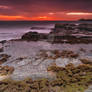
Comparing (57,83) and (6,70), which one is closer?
(57,83)

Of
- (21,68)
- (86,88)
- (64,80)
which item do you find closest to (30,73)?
(21,68)

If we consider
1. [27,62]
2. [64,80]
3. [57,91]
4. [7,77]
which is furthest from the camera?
[27,62]

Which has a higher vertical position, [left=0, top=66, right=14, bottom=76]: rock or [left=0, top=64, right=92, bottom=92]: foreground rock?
[left=0, top=66, right=14, bottom=76]: rock

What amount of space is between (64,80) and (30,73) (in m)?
2.20

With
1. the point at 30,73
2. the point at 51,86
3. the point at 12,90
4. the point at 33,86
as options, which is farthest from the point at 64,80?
the point at 12,90

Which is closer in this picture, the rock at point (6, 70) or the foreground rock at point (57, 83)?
the foreground rock at point (57, 83)

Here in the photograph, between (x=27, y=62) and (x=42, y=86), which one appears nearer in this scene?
(x=42, y=86)

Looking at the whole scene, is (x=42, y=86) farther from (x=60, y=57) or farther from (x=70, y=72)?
(x=60, y=57)

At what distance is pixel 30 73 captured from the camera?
6.94 metres

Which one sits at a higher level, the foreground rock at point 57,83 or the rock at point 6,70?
the rock at point 6,70

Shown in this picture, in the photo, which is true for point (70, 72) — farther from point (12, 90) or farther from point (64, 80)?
point (12, 90)

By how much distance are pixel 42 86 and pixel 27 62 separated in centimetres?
348

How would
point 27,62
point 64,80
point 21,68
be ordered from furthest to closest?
1. point 27,62
2. point 21,68
3. point 64,80

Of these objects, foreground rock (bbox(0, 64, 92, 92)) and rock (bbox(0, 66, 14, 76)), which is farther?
rock (bbox(0, 66, 14, 76))
